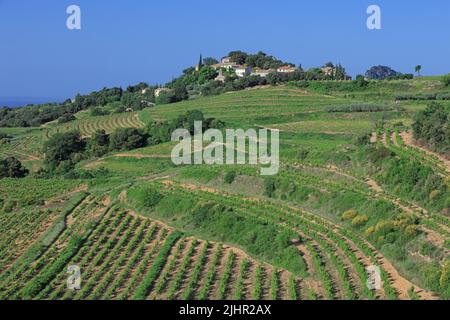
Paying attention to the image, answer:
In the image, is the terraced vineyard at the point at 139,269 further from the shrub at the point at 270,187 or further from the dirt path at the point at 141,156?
the dirt path at the point at 141,156

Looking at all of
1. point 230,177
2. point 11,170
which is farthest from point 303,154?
point 11,170

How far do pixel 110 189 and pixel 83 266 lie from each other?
1253 cm

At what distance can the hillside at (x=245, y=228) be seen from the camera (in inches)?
757

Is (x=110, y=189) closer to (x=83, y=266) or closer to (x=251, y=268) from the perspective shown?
(x=83, y=266)

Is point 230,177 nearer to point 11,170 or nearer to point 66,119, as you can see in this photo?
point 11,170

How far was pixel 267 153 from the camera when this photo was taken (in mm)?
38188

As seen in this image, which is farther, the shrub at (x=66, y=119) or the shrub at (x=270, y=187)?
the shrub at (x=66, y=119)

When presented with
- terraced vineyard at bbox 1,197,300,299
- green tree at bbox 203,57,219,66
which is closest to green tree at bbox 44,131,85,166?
terraced vineyard at bbox 1,197,300,299

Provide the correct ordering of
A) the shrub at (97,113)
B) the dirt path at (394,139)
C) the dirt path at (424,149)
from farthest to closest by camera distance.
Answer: the shrub at (97,113)
the dirt path at (394,139)
the dirt path at (424,149)

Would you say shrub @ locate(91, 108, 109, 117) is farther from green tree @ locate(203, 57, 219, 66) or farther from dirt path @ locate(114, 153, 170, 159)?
green tree @ locate(203, 57, 219, 66)

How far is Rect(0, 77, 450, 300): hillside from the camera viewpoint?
19234 mm

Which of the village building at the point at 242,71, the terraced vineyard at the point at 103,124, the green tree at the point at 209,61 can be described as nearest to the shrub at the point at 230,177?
the terraced vineyard at the point at 103,124

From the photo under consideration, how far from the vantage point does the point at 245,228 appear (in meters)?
24.3
